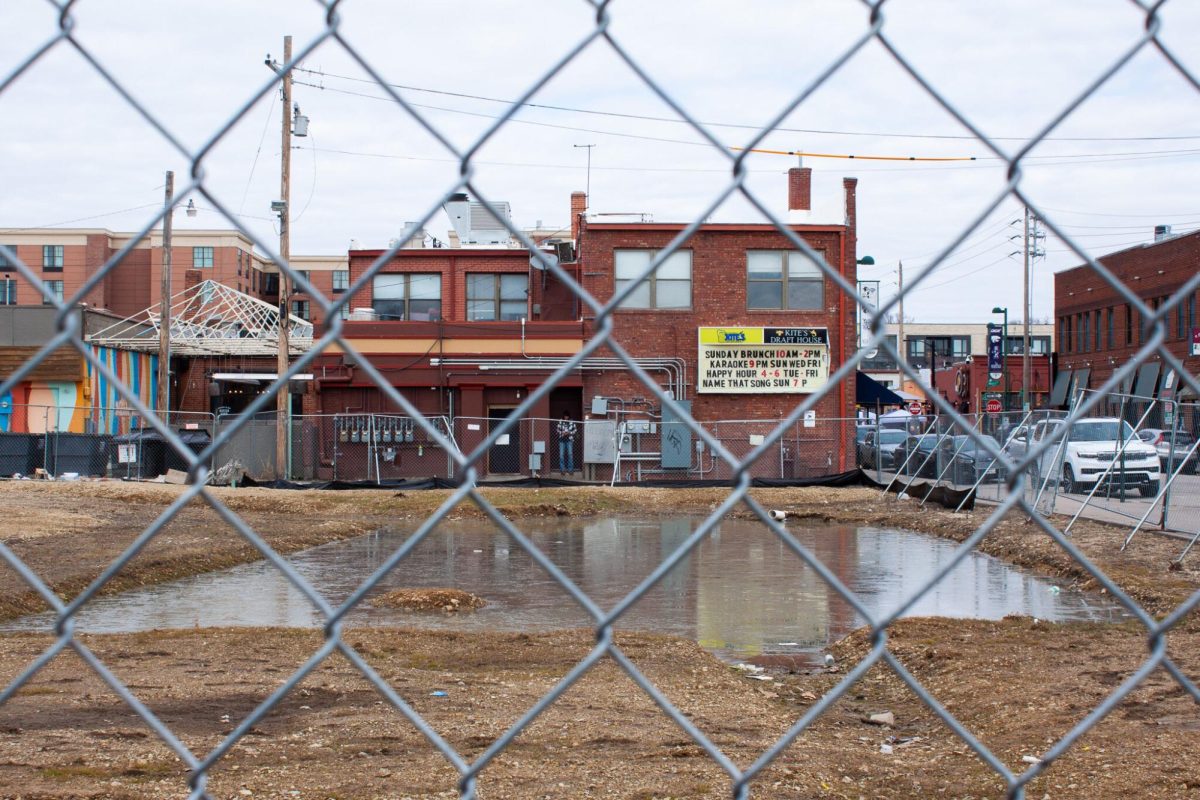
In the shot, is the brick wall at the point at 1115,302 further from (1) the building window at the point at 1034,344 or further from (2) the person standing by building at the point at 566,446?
(2) the person standing by building at the point at 566,446

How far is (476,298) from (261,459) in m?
8.91

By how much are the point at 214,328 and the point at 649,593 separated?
35.9 metres

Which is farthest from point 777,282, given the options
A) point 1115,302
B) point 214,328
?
point 1115,302

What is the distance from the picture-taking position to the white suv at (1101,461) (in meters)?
18.3

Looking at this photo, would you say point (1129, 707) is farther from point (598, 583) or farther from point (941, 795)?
point (598, 583)

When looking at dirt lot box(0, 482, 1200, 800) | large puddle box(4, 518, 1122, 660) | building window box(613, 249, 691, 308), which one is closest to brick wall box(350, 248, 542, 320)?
building window box(613, 249, 691, 308)

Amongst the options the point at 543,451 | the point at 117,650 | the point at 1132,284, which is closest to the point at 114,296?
the point at 543,451

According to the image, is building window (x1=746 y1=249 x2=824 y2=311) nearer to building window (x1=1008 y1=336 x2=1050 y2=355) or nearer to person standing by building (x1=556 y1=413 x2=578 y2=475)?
person standing by building (x1=556 y1=413 x2=578 y2=475)

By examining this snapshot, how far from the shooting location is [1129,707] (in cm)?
709

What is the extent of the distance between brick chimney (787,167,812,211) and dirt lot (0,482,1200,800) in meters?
27.0

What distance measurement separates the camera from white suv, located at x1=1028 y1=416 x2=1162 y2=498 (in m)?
18.3

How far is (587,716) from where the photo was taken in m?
7.04

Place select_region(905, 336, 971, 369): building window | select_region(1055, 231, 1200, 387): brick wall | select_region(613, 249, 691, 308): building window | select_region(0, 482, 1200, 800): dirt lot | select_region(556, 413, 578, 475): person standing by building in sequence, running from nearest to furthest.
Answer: select_region(0, 482, 1200, 800): dirt lot, select_region(556, 413, 578, 475): person standing by building, select_region(613, 249, 691, 308): building window, select_region(1055, 231, 1200, 387): brick wall, select_region(905, 336, 971, 369): building window

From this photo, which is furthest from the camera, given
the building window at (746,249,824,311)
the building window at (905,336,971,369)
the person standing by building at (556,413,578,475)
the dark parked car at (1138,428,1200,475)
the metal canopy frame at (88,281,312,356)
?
the building window at (905,336,971,369)
